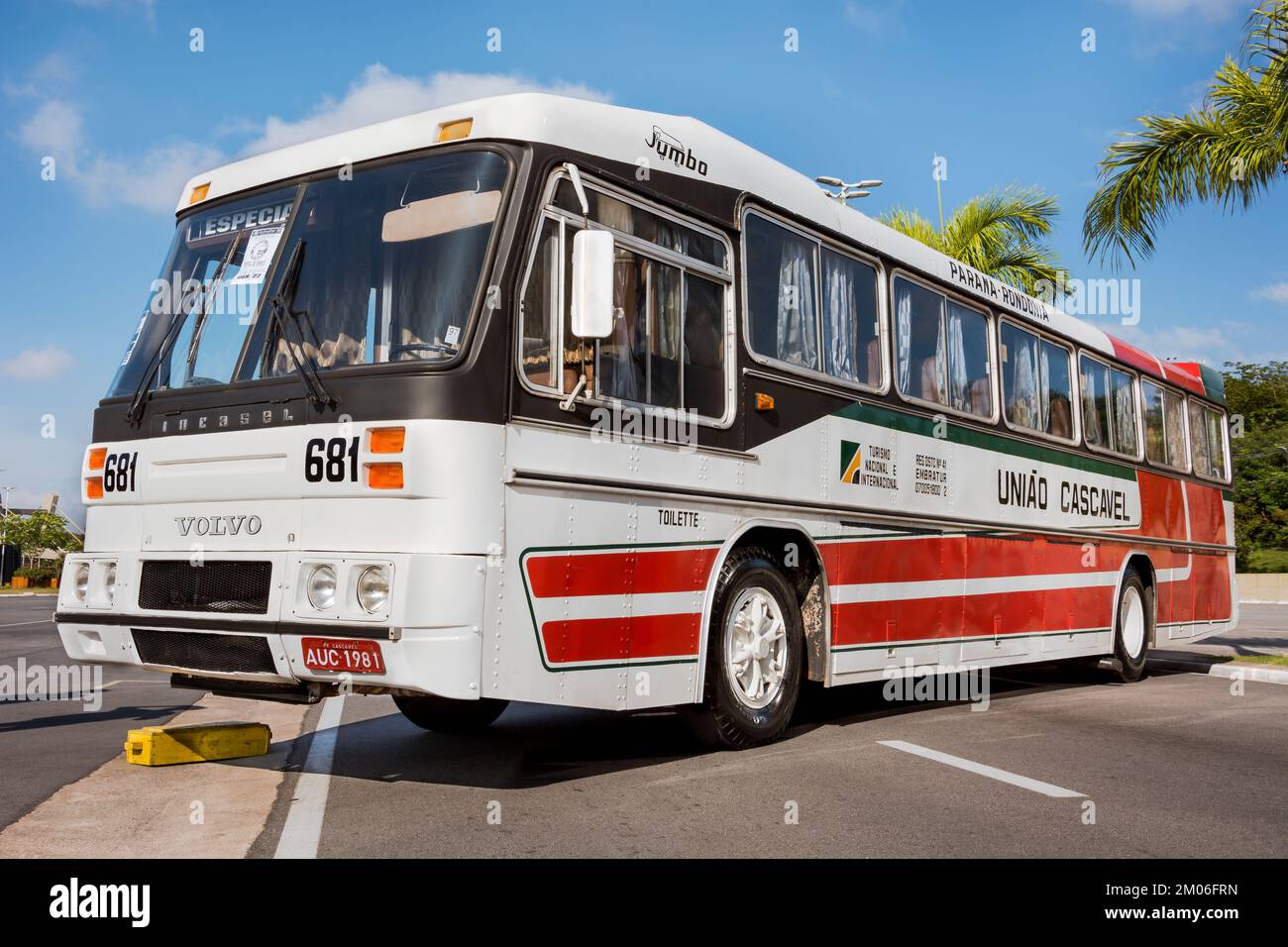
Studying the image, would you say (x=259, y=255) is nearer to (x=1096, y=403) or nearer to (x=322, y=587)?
(x=322, y=587)

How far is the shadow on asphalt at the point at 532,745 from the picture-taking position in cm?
692

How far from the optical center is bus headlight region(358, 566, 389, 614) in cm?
557

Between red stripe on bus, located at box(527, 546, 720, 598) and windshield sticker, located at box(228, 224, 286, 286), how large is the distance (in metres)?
2.17

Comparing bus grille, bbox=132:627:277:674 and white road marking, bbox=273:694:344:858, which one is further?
bus grille, bbox=132:627:277:674

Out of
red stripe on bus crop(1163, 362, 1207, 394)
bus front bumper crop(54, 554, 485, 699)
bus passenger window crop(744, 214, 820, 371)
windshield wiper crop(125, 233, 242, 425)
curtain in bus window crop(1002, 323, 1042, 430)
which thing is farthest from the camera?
red stripe on bus crop(1163, 362, 1207, 394)

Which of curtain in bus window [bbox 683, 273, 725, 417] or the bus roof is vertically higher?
the bus roof

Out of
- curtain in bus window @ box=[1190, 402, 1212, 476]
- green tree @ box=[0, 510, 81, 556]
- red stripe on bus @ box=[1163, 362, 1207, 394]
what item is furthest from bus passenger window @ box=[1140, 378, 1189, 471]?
green tree @ box=[0, 510, 81, 556]

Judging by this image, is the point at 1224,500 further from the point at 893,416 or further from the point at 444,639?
the point at 444,639

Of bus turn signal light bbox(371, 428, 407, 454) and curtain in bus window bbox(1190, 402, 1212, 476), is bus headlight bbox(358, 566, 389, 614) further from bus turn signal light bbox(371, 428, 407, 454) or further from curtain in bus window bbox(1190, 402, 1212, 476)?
curtain in bus window bbox(1190, 402, 1212, 476)

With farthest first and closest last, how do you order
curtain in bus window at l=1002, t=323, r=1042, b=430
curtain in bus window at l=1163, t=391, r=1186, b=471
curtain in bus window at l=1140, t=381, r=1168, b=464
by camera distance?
1. curtain in bus window at l=1163, t=391, r=1186, b=471
2. curtain in bus window at l=1140, t=381, r=1168, b=464
3. curtain in bus window at l=1002, t=323, r=1042, b=430

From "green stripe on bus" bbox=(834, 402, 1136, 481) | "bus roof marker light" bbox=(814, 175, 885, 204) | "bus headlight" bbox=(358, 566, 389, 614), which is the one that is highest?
"bus roof marker light" bbox=(814, 175, 885, 204)

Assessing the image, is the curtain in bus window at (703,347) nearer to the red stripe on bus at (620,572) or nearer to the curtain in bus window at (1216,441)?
the red stripe on bus at (620,572)
